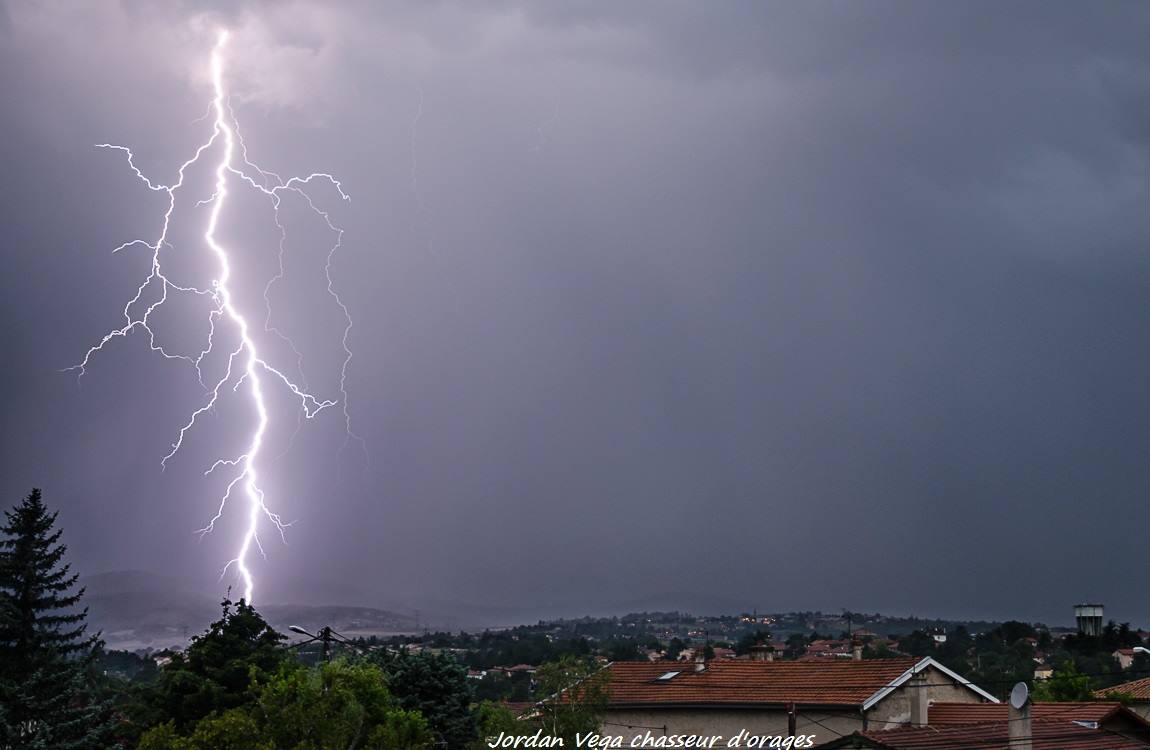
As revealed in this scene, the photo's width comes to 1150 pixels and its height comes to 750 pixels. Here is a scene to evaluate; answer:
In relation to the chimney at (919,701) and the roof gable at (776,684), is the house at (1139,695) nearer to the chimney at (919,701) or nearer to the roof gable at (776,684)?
the roof gable at (776,684)

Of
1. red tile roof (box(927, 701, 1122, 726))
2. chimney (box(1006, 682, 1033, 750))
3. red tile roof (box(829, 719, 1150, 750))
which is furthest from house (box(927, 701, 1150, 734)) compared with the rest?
chimney (box(1006, 682, 1033, 750))

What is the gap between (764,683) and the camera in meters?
34.4

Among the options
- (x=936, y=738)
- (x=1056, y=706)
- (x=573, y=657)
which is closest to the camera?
(x=936, y=738)

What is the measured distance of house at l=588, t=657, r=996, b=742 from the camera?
31.0 meters

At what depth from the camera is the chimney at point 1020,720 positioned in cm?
2336

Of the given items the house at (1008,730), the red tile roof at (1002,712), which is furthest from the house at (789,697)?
the house at (1008,730)

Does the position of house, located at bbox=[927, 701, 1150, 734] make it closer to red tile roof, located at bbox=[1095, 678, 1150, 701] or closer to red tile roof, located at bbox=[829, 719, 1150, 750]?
red tile roof, located at bbox=[829, 719, 1150, 750]

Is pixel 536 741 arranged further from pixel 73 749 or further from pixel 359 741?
pixel 73 749

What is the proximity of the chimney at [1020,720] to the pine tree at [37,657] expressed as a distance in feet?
75.3

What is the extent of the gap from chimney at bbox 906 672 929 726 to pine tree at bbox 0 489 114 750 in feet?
70.3

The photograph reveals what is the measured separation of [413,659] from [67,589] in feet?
35.2

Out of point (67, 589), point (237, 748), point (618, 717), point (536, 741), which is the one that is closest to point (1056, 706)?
point (618, 717)

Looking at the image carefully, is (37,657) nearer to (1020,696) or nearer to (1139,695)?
(1020,696)

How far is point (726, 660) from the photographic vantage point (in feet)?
127
